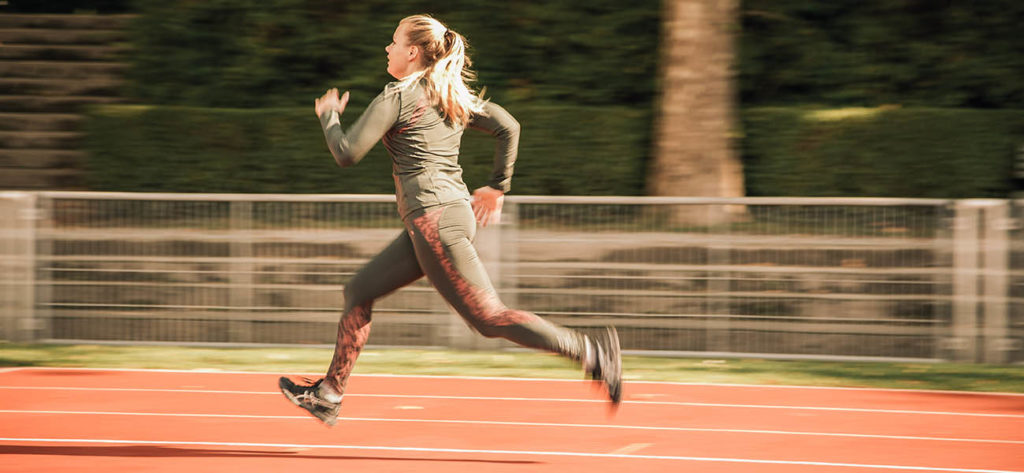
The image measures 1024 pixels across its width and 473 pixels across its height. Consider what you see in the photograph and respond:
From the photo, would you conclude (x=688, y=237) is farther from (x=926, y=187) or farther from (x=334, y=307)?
(x=926, y=187)

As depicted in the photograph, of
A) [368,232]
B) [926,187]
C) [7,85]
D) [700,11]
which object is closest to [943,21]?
[926,187]

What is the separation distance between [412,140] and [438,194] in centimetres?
26

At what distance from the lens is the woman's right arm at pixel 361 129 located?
5676 millimetres

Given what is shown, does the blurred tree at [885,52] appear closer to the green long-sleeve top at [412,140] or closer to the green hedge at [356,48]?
the green hedge at [356,48]

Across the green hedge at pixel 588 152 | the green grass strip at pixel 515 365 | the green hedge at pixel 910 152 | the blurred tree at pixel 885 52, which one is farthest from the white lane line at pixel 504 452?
the blurred tree at pixel 885 52

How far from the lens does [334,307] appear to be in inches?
408

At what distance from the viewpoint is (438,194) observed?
19.5 ft

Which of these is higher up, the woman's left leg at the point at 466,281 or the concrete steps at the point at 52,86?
the concrete steps at the point at 52,86

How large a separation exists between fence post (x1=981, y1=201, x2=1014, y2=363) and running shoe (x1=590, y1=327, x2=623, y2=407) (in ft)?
15.3

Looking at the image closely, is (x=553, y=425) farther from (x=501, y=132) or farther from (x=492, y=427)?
(x=501, y=132)

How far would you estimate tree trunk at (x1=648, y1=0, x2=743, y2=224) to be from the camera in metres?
13.1

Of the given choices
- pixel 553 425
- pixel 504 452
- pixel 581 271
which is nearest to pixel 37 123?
pixel 581 271

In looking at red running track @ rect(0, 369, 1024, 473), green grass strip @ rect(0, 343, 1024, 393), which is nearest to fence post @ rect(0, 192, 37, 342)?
green grass strip @ rect(0, 343, 1024, 393)

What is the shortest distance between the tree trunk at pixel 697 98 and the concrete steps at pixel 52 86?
665 centimetres
